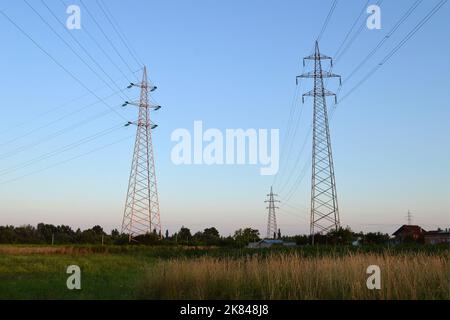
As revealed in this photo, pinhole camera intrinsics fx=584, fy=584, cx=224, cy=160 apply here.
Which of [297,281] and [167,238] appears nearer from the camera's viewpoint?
[297,281]

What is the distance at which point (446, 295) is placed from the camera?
506 inches

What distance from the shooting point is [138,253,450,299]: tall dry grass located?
43.9 ft

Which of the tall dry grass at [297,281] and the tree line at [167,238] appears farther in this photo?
the tree line at [167,238]

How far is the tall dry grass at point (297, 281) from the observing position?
1339 centimetres

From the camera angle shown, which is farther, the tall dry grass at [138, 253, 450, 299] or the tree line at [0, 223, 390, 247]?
the tree line at [0, 223, 390, 247]

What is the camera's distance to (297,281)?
14680mm

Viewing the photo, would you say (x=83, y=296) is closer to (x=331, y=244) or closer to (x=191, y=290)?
(x=191, y=290)

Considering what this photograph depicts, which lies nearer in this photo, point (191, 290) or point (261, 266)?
point (191, 290)
